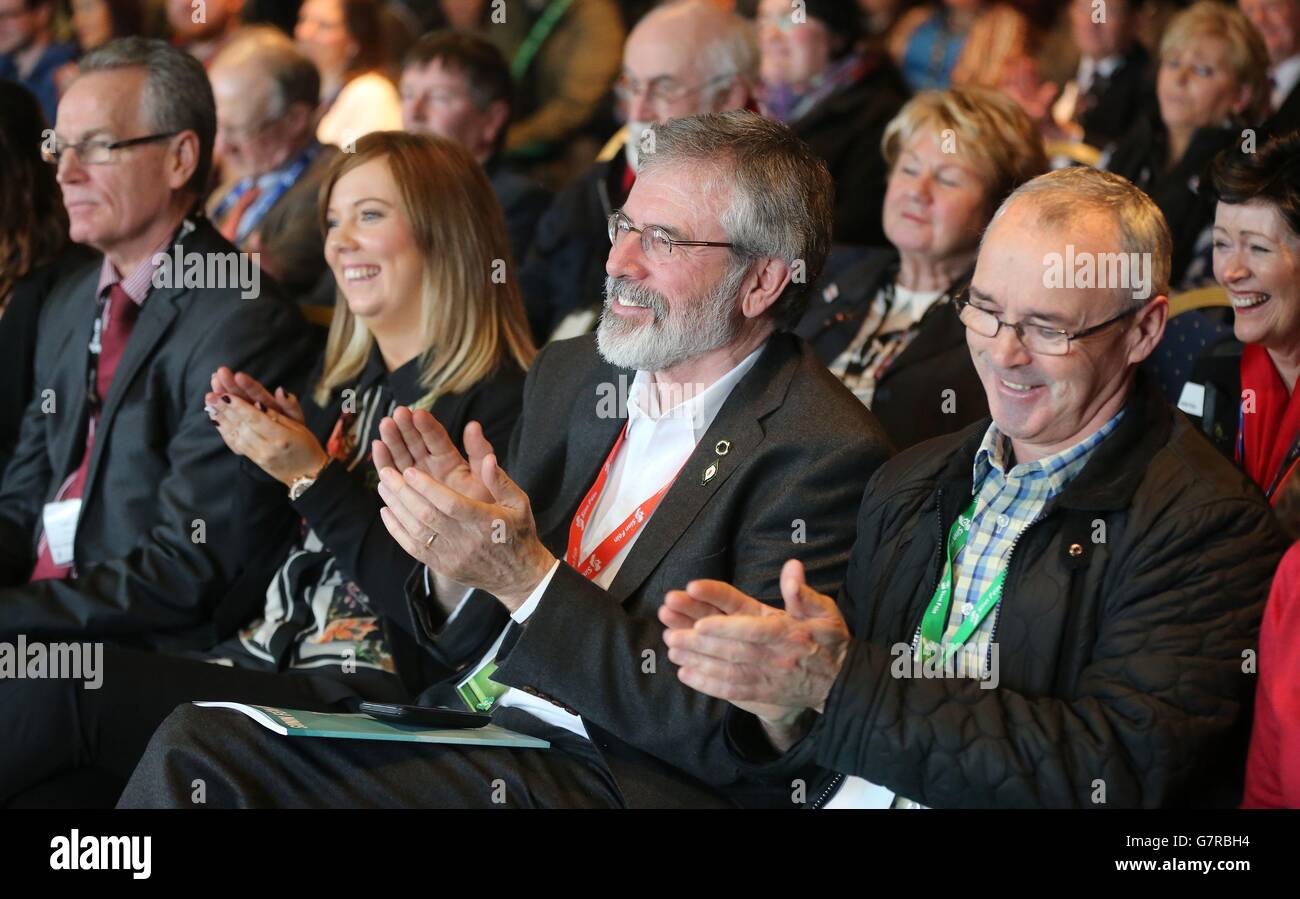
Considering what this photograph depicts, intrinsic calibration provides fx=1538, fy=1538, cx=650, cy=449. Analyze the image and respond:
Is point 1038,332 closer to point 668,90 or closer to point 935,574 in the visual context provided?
point 935,574

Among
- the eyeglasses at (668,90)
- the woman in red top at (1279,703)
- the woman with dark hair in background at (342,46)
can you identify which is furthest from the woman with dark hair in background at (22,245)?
the woman in red top at (1279,703)

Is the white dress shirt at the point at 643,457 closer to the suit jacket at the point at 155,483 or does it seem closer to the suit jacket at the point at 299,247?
the suit jacket at the point at 155,483

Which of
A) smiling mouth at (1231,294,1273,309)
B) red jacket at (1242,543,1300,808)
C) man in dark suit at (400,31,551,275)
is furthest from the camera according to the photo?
man in dark suit at (400,31,551,275)

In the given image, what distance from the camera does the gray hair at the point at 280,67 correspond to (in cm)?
527

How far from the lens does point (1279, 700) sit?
1.95 meters

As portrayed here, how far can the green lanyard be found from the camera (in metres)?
2.20

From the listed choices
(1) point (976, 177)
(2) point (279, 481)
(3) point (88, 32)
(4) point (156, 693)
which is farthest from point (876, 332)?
(3) point (88, 32)

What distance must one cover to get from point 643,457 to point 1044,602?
852 millimetres

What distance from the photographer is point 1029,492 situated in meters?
2.24

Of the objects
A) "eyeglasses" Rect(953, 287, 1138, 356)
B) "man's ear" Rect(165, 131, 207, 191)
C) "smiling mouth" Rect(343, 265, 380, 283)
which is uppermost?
"man's ear" Rect(165, 131, 207, 191)

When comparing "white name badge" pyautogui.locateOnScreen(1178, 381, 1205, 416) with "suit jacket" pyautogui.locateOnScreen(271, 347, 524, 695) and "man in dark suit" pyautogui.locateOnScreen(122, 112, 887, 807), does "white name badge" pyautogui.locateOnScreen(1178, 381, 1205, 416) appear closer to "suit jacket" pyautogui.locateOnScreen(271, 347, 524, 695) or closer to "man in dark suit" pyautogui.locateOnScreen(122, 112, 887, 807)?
"man in dark suit" pyautogui.locateOnScreen(122, 112, 887, 807)

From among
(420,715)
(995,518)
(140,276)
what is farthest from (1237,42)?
(420,715)

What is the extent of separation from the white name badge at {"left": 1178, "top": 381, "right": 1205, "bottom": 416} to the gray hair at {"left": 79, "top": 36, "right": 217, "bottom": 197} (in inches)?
93.6

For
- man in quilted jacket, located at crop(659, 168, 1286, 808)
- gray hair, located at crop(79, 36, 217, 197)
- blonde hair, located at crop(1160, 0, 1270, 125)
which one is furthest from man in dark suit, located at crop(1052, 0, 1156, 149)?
man in quilted jacket, located at crop(659, 168, 1286, 808)
